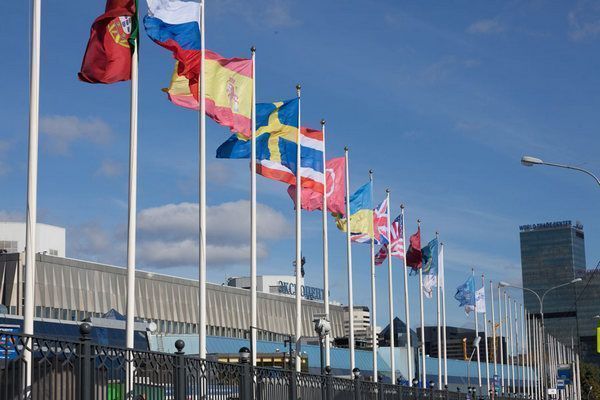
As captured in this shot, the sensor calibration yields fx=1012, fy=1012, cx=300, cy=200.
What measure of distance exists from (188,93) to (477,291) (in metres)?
51.9

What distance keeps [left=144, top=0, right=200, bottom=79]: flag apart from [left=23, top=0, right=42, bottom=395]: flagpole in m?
5.67

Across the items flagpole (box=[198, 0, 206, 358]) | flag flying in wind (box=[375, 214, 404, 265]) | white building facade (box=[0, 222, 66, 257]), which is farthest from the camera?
white building facade (box=[0, 222, 66, 257])

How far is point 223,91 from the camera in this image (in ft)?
106

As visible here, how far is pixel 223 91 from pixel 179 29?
134 inches

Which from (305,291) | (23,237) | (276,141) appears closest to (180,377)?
(276,141)

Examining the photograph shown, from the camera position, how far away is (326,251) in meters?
44.4

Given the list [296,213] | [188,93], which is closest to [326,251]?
[296,213]

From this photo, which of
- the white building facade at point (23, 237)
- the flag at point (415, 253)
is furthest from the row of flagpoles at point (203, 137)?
the white building facade at point (23, 237)

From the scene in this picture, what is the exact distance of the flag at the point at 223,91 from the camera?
3088 centimetres

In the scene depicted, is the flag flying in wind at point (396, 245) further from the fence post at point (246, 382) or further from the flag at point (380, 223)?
the fence post at point (246, 382)

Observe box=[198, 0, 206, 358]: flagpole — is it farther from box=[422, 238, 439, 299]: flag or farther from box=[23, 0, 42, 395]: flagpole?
box=[422, 238, 439, 299]: flag

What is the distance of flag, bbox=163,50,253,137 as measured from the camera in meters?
30.9

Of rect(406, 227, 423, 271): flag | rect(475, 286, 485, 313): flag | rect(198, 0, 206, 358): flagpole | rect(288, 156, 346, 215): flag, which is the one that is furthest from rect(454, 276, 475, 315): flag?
rect(198, 0, 206, 358): flagpole

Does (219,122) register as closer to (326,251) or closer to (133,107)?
(133,107)
